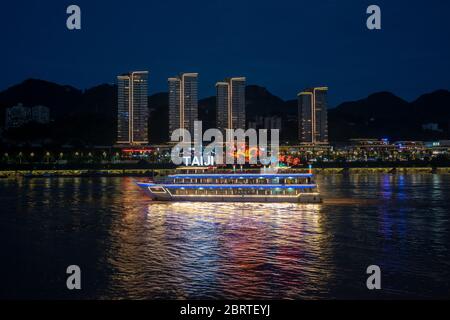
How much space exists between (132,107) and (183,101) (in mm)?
14665

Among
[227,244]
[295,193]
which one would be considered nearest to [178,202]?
[295,193]

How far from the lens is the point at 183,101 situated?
474 feet

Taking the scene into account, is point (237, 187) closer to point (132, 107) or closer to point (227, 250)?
point (227, 250)

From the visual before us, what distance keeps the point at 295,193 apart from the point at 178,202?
371 inches

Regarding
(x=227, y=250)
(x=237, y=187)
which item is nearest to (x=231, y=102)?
(x=237, y=187)

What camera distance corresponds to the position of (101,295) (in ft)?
51.7

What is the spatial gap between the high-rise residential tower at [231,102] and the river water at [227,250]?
11303 cm

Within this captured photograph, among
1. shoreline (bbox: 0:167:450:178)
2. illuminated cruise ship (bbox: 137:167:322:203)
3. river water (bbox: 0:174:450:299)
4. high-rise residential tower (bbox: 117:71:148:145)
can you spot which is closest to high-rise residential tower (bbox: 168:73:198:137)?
high-rise residential tower (bbox: 117:71:148:145)

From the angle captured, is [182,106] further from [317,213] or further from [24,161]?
[317,213]

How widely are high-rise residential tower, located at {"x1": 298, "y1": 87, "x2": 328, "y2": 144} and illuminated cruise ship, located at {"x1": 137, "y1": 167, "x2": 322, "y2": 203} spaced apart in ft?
420

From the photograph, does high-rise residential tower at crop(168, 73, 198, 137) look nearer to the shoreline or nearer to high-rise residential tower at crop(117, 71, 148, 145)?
high-rise residential tower at crop(117, 71, 148, 145)

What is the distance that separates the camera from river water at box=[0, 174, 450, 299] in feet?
53.4

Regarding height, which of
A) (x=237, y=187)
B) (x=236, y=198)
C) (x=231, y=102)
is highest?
(x=231, y=102)
